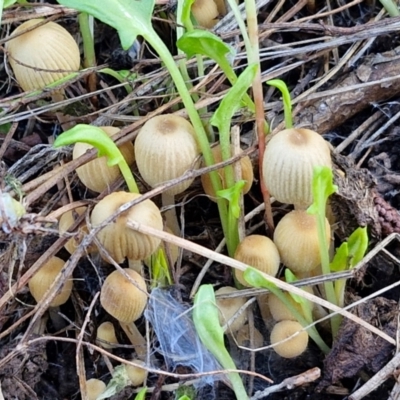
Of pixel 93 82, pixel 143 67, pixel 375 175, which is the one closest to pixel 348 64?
pixel 375 175

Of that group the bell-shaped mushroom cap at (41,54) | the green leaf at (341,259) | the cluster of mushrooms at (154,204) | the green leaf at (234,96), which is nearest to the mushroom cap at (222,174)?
the cluster of mushrooms at (154,204)

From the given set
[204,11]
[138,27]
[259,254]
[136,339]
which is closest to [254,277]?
[259,254]

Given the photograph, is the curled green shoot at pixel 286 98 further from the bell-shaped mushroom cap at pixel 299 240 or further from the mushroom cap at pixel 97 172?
the mushroom cap at pixel 97 172

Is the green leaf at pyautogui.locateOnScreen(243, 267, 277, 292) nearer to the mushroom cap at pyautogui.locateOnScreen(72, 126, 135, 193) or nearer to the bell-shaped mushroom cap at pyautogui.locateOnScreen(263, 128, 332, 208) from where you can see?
the bell-shaped mushroom cap at pyautogui.locateOnScreen(263, 128, 332, 208)

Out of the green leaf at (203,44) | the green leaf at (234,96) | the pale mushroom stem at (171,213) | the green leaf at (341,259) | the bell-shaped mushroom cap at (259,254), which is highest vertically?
the green leaf at (203,44)

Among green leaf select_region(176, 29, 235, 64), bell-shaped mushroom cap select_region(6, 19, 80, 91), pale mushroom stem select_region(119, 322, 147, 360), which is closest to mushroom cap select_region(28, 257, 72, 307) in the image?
pale mushroom stem select_region(119, 322, 147, 360)

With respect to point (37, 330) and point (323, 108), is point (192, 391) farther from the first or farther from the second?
point (323, 108)

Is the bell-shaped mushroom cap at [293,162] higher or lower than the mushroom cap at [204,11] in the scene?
lower
